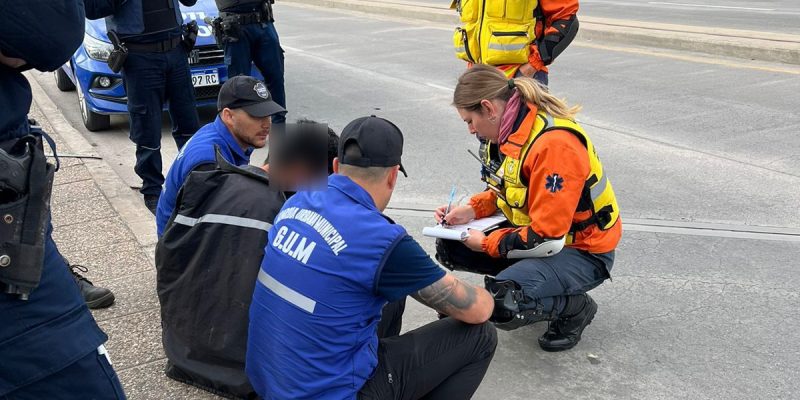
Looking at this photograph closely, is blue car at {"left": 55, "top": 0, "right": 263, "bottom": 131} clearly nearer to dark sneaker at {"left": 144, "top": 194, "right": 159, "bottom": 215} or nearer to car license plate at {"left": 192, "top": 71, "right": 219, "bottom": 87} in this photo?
car license plate at {"left": 192, "top": 71, "right": 219, "bottom": 87}

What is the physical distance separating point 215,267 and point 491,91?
143 cm

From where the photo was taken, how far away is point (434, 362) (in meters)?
2.80

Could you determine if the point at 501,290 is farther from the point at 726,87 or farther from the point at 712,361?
the point at 726,87

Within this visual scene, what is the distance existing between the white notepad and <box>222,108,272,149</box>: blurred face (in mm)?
931

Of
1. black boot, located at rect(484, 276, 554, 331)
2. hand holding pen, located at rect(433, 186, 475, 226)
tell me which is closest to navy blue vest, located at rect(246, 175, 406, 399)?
black boot, located at rect(484, 276, 554, 331)

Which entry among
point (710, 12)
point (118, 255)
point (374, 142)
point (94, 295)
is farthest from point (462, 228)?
point (710, 12)

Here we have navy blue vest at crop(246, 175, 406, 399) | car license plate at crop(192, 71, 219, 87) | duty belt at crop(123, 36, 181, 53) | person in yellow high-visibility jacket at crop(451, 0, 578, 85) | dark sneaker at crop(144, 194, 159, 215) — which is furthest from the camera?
car license plate at crop(192, 71, 219, 87)

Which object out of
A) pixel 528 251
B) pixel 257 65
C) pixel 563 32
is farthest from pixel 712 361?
pixel 257 65

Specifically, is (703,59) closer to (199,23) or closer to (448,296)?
(199,23)

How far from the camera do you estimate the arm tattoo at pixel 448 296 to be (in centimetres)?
264

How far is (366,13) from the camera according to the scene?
63.2 ft

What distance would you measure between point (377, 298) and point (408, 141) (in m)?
4.79

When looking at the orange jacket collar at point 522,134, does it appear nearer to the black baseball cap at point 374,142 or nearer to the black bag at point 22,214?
the black baseball cap at point 374,142

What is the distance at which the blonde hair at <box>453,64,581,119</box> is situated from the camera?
11.6 feet
